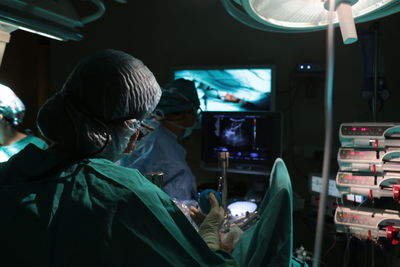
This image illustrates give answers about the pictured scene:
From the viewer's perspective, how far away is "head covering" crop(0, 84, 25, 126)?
2018 mm

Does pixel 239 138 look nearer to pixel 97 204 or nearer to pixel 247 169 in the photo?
pixel 247 169

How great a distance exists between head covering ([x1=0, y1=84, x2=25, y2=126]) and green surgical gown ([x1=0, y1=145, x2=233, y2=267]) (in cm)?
148

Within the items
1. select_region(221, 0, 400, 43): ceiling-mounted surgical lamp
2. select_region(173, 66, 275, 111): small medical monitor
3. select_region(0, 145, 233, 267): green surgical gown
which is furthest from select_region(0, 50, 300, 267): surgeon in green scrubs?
select_region(173, 66, 275, 111): small medical monitor

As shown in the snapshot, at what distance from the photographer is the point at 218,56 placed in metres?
2.74

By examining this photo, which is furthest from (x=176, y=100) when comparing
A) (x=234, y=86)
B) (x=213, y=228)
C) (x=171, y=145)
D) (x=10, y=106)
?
(x=213, y=228)

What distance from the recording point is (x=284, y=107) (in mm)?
2598

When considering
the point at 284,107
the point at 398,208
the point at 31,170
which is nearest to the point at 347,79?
the point at 284,107

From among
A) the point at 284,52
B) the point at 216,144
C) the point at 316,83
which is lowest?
the point at 216,144

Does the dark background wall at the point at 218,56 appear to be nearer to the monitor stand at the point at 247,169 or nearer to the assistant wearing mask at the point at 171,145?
the monitor stand at the point at 247,169

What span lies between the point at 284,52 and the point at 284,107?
0.46 meters

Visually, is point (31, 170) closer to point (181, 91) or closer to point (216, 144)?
point (181, 91)

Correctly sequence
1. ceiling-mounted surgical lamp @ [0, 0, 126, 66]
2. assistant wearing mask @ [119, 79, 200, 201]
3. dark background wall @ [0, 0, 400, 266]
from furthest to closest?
dark background wall @ [0, 0, 400, 266], assistant wearing mask @ [119, 79, 200, 201], ceiling-mounted surgical lamp @ [0, 0, 126, 66]

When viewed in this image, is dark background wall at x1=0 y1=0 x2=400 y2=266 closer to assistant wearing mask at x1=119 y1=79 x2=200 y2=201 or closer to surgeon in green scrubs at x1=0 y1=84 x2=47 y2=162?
assistant wearing mask at x1=119 y1=79 x2=200 y2=201

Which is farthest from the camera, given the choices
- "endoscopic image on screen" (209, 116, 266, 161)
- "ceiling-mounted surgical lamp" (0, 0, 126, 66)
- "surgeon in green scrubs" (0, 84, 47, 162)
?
"endoscopic image on screen" (209, 116, 266, 161)
